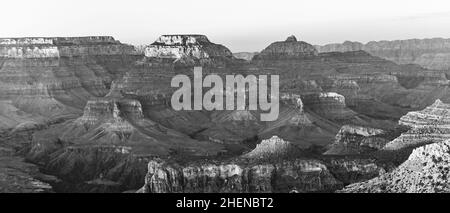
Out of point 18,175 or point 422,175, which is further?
point 18,175

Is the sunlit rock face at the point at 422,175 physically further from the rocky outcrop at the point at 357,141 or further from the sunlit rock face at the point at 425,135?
the rocky outcrop at the point at 357,141

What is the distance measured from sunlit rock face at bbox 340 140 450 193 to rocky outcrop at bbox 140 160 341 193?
21004 mm

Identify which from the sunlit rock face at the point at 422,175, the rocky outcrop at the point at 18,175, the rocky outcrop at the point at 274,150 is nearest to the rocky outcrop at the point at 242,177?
the rocky outcrop at the point at 274,150

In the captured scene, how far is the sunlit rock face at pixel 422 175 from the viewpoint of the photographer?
68.6 metres

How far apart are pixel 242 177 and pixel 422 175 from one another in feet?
107

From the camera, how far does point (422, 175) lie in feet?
230

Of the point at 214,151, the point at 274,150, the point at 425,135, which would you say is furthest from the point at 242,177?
the point at 214,151

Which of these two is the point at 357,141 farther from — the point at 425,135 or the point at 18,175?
the point at 18,175
